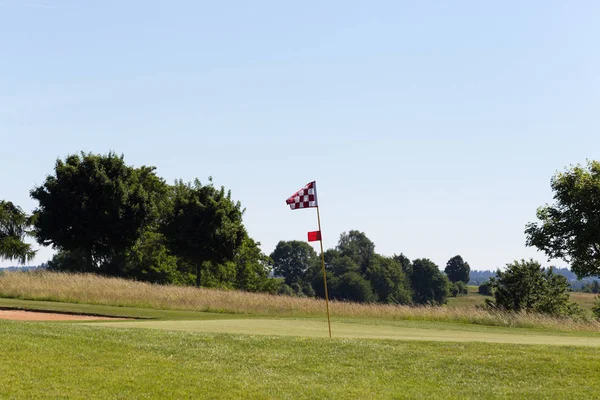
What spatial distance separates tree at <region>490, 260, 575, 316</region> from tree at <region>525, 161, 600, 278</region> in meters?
5.13

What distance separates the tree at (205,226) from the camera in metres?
54.1

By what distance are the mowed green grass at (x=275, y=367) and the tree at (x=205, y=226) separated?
3619 cm

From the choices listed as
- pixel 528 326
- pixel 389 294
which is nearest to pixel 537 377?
pixel 528 326

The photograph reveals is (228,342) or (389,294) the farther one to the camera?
(389,294)

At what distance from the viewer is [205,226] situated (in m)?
54.2

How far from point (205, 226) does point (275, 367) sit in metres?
40.3

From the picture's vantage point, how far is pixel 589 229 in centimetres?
4619

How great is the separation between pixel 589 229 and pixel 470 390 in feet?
122

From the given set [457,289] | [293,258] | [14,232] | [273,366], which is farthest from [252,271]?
[457,289]

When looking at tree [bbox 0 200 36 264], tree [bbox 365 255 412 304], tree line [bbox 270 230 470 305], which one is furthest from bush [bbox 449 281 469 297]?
tree [bbox 0 200 36 264]

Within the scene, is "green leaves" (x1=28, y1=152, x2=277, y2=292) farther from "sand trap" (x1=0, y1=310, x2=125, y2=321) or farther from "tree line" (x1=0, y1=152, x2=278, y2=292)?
"sand trap" (x1=0, y1=310, x2=125, y2=321)

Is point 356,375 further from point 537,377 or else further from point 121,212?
point 121,212

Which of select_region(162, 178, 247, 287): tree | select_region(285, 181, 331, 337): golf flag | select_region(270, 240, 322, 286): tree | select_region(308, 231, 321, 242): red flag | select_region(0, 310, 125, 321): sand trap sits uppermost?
select_region(270, 240, 322, 286): tree

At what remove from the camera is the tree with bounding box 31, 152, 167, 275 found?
5588 cm
